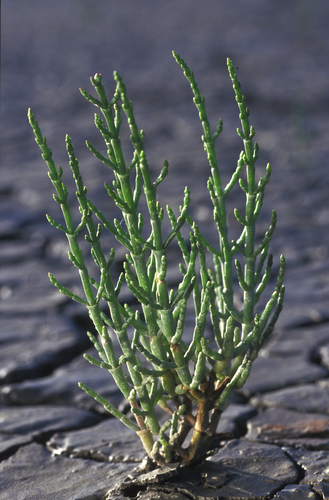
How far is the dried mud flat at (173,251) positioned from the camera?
1.71 m

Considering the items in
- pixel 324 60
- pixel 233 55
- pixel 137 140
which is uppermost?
pixel 233 55

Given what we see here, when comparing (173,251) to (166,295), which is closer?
(166,295)

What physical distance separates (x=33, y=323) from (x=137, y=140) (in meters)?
1.98

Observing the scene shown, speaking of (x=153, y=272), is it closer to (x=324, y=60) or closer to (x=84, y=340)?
(x=84, y=340)

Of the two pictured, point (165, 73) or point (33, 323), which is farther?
point (165, 73)

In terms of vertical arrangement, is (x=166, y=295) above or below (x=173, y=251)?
below

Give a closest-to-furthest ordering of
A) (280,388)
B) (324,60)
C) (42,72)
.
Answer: (280,388), (324,60), (42,72)

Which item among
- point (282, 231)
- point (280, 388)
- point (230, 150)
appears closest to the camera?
point (280, 388)

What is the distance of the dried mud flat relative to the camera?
5.63 ft

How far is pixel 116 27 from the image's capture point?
40.1 ft

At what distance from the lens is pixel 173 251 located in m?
3.96

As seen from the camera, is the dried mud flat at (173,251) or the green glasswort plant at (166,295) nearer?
the green glasswort plant at (166,295)

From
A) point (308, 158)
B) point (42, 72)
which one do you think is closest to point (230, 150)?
point (308, 158)

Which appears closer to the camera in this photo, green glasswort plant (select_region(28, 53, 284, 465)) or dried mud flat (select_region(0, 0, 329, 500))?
green glasswort plant (select_region(28, 53, 284, 465))
